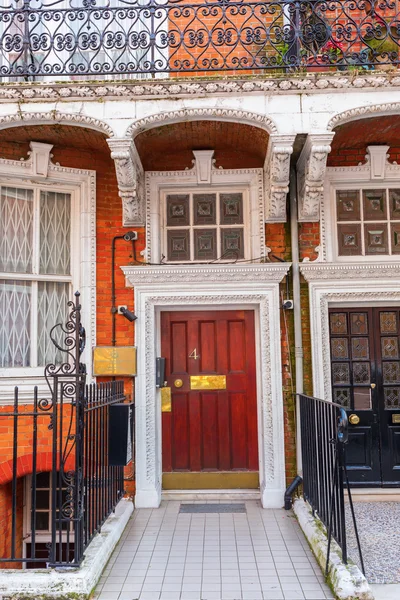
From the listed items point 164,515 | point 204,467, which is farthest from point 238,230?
point 164,515

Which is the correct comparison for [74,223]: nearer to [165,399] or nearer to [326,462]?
[165,399]

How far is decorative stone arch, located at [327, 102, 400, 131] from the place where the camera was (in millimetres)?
5828


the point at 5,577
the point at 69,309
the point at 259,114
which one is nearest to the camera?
the point at 5,577

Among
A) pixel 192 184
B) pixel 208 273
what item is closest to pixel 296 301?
pixel 208 273

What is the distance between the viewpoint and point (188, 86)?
584cm

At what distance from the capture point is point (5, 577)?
12.9ft

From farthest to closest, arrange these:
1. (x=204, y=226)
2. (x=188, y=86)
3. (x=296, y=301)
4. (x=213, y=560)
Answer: (x=204, y=226)
(x=296, y=301)
(x=188, y=86)
(x=213, y=560)

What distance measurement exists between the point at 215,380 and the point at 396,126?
3.84m

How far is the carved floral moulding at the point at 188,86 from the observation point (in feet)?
19.1

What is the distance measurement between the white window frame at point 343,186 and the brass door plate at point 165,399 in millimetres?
2625

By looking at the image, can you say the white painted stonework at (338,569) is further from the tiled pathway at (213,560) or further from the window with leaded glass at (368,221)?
the window with leaded glass at (368,221)

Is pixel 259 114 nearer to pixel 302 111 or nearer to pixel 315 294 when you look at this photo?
pixel 302 111

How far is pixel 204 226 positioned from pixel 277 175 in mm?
1296

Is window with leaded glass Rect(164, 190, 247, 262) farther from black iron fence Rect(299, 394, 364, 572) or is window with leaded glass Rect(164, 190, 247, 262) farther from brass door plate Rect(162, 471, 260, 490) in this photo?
brass door plate Rect(162, 471, 260, 490)
